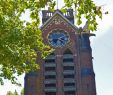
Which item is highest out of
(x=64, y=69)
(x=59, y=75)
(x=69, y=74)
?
(x=64, y=69)

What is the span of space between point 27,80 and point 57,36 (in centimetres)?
1022

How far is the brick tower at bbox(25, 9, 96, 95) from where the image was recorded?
65750mm

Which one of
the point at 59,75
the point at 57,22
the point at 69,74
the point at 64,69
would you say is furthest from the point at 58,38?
the point at 69,74

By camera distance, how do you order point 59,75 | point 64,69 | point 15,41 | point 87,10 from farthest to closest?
point 64,69 < point 59,75 < point 15,41 < point 87,10

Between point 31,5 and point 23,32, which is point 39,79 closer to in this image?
point 23,32

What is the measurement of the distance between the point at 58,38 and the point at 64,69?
→ 621 centimetres

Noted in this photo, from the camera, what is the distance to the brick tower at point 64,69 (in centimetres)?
6575

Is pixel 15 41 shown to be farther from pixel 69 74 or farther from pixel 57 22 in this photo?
pixel 57 22

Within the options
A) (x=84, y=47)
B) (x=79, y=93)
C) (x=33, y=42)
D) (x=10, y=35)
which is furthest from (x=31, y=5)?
(x=84, y=47)

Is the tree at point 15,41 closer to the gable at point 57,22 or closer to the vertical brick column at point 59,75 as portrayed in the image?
the vertical brick column at point 59,75

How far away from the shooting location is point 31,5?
12.4 metres

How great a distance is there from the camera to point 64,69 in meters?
66.9

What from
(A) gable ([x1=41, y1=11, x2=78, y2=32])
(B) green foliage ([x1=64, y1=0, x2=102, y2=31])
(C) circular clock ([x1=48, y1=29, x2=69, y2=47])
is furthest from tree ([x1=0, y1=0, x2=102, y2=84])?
(A) gable ([x1=41, y1=11, x2=78, y2=32])

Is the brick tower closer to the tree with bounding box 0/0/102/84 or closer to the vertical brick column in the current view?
the vertical brick column
